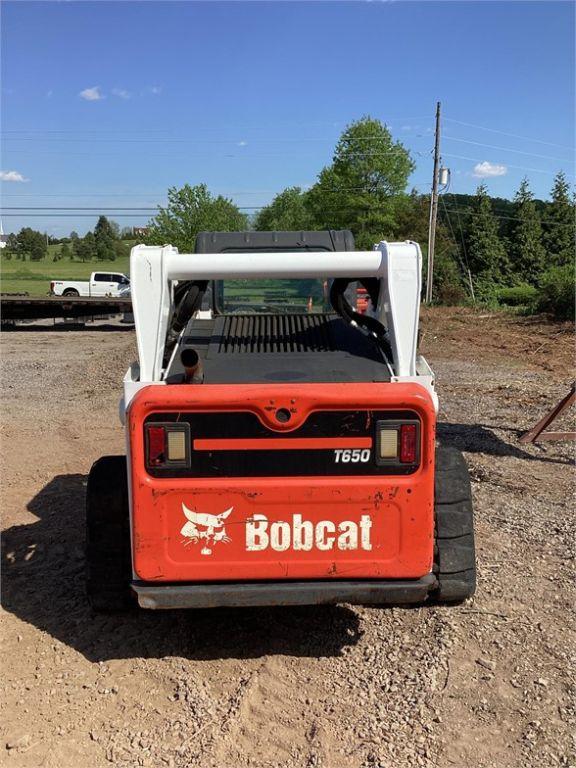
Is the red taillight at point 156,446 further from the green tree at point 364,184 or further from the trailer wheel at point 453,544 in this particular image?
the green tree at point 364,184

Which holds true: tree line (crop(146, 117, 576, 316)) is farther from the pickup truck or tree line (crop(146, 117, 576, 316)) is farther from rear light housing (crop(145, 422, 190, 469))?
rear light housing (crop(145, 422, 190, 469))

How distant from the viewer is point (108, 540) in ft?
11.8

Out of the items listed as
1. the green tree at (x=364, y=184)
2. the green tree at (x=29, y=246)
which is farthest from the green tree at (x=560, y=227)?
the green tree at (x=29, y=246)

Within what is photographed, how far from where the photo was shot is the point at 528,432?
26.0 feet

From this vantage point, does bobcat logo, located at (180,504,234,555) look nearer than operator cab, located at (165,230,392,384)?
Yes

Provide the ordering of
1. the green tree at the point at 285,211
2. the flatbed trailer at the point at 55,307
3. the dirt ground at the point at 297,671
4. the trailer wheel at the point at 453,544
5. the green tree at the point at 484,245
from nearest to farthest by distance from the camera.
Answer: the dirt ground at the point at 297,671 → the trailer wheel at the point at 453,544 → the flatbed trailer at the point at 55,307 → the green tree at the point at 484,245 → the green tree at the point at 285,211

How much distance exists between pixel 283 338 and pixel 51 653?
208 cm

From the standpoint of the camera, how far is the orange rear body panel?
305cm

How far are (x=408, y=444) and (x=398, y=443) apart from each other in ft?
0.15

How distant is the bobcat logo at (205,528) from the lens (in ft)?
10.2

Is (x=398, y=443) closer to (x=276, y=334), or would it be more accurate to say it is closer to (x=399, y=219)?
(x=276, y=334)

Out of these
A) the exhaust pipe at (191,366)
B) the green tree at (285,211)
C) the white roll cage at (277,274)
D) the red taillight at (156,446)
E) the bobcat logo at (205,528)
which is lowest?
the bobcat logo at (205,528)

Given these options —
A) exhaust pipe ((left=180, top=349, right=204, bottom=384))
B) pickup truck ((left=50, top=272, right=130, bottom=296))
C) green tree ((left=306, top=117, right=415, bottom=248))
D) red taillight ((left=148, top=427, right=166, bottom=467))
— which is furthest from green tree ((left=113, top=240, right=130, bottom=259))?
red taillight ((left=148, top=427, right=166, bottom=467))

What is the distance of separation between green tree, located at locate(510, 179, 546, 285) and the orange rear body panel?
52.2 meters
